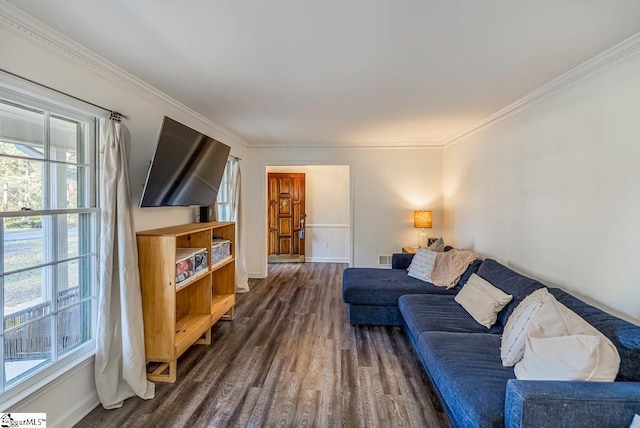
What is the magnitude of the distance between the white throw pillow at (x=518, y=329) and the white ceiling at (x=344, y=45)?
163 cm

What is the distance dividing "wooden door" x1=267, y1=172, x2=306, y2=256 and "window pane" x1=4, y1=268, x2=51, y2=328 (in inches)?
200

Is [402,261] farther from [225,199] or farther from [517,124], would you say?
[225,199]

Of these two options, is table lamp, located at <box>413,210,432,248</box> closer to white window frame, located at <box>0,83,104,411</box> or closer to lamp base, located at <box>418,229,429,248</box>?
lamp base, located at <box>418,229,429,248</box>

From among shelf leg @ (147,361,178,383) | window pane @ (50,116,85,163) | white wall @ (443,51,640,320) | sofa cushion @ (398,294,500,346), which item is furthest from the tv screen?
white wall @ (443,51,640,320)

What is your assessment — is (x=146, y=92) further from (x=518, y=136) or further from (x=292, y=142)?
(x=518, y=136)

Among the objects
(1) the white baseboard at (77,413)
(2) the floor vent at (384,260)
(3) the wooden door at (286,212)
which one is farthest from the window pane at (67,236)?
(3) the wooden door at (286,212)

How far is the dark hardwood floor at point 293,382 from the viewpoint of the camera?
6.31ft

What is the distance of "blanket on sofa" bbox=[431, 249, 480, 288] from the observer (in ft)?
10.6

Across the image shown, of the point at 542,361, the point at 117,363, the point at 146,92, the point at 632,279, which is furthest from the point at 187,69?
the point at 632,279

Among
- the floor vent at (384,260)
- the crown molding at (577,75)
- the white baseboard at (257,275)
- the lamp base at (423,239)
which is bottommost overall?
the white baseboard at (257,275)

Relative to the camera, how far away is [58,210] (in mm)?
1844

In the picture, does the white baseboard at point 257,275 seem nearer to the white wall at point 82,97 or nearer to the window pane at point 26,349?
the white wall at point 82,97

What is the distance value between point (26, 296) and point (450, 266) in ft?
12.1

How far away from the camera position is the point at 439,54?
1.92 metres
